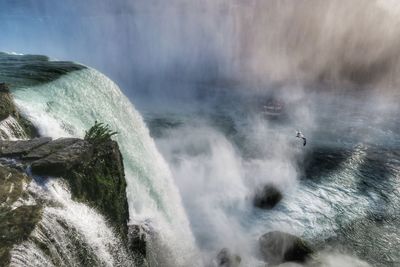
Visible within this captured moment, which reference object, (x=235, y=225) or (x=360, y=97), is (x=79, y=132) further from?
(x=360, y=97)

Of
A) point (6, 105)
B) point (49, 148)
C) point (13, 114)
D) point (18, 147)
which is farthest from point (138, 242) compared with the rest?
point (6, 105)

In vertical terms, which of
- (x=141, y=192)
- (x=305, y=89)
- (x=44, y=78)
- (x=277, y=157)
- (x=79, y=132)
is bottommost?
(x=305, y=89)

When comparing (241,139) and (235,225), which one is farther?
(241,139)

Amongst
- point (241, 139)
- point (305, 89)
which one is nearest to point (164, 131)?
point (241, 139)

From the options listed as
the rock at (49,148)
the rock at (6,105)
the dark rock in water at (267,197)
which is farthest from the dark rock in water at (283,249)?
the rock at (6,105)

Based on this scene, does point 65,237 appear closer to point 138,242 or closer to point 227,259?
point 138,242
